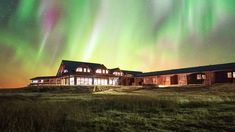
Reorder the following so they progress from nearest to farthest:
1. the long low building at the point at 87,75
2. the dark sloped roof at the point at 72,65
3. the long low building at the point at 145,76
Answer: the long low building at the point at 145,76 < the long low building at the point at 87,75 < the dark sloped roof at the point at 72,65

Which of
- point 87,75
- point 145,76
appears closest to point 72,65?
point 87,75

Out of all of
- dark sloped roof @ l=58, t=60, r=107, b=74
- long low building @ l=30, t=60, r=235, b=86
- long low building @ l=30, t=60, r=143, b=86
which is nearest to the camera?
long low building @ l=30, t=60, r=235, b=86

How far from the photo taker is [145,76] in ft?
267

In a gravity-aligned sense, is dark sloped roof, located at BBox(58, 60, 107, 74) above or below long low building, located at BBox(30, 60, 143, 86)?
above

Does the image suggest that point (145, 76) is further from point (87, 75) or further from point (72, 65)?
point (72, 65)

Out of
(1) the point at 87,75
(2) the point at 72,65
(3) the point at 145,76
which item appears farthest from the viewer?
(3) the point at 145,76

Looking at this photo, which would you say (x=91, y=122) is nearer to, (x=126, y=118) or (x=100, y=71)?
(x=126, y=118)

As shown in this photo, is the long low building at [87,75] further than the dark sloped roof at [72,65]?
No

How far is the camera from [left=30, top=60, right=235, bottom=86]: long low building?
60.5 metres

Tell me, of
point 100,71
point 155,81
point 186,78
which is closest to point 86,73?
point 100,71

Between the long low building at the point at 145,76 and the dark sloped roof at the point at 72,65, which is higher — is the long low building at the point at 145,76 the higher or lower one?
the lower one

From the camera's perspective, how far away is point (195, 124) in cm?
1227

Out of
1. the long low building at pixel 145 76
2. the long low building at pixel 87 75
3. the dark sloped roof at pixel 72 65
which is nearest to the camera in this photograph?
the long low building at pixel 145 76

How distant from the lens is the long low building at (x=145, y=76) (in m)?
60.5
